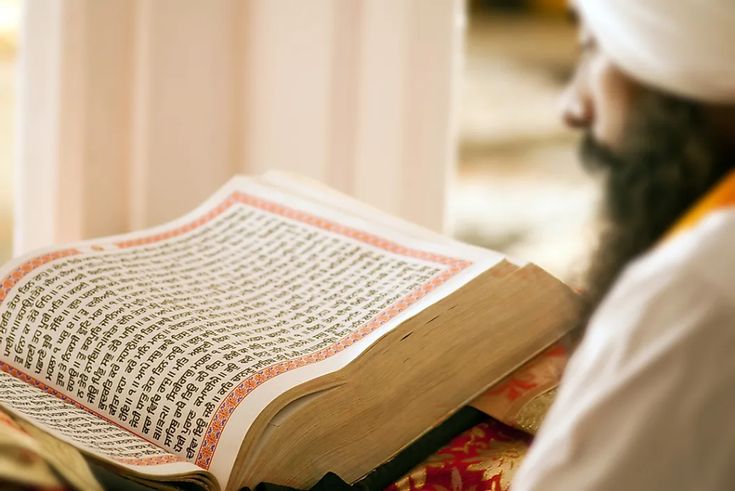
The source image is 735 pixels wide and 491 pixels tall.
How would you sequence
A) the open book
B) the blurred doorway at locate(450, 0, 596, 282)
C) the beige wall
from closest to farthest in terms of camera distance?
the open book → the beige wall → the blurred doorway at locate(450, 0, 596, 282)

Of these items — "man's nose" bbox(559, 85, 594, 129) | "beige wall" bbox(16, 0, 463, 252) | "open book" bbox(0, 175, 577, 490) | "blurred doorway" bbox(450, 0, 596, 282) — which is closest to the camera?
"man's nose" bbox(559, 85, 594, 129)

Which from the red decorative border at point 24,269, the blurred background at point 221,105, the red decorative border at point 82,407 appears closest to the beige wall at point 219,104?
the blurred background at point 221,105

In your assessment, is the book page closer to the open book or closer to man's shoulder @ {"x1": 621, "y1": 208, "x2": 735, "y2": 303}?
the open book

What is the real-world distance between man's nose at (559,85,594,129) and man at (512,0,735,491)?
32 millimetres

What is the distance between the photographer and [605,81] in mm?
609

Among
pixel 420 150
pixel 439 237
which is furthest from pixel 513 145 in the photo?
pixel 439 237

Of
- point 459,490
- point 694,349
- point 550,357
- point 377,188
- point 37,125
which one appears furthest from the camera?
point 377,188

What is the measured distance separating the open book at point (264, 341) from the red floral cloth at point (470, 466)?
3 centimetres

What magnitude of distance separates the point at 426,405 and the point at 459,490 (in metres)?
0.07

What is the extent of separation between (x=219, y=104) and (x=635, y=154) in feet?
3.95

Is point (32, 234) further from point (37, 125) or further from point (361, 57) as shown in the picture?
point (361, 57)

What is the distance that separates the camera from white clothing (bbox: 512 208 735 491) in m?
0.52

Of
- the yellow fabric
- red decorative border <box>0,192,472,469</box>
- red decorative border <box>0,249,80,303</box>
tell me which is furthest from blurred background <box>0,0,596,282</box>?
the yellow fabric

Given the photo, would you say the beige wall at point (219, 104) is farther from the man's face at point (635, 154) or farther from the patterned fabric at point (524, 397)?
the man's face at point (635, 154)
